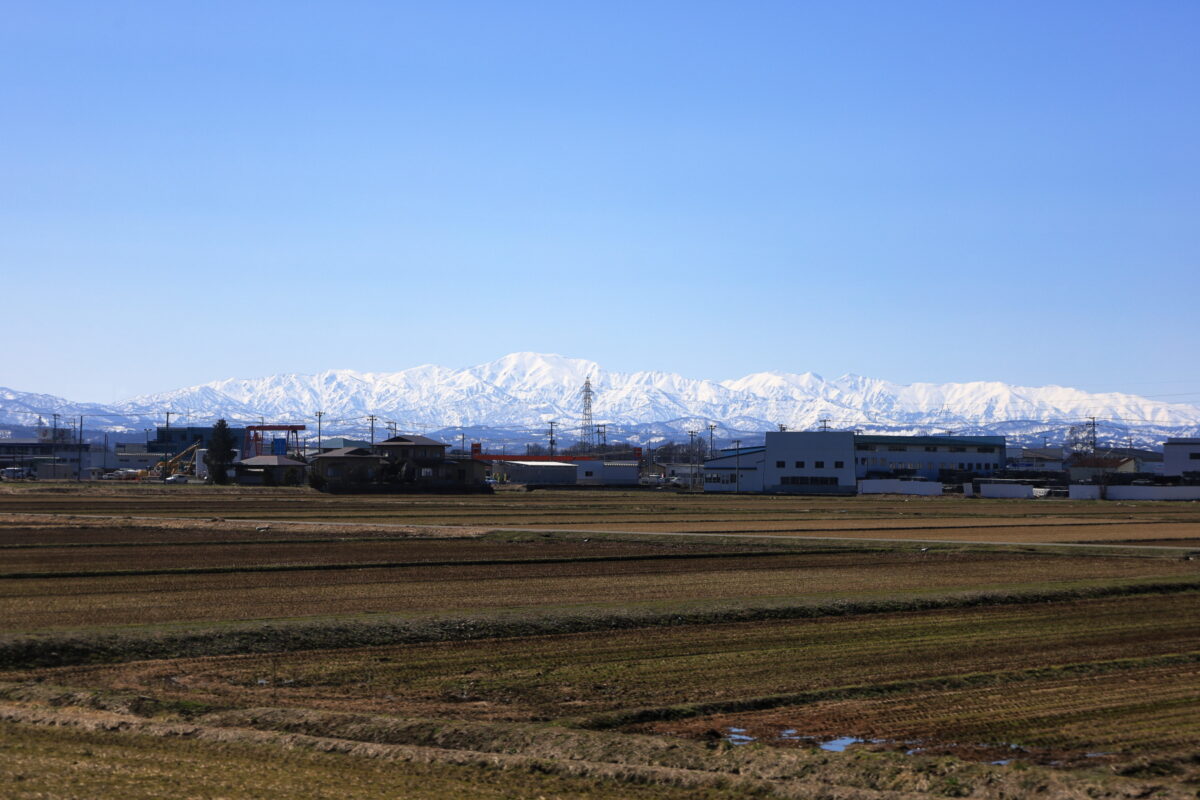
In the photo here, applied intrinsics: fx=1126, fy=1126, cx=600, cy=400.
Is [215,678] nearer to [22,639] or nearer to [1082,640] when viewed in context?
[22,639]

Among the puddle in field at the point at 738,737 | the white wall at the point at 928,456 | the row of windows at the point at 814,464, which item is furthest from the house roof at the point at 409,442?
the puddle in field at the point at 738,737

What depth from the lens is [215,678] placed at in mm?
17547

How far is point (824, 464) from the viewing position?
118062 mm

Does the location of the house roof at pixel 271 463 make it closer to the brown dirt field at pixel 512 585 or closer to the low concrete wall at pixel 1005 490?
the low concrete wall at pixel 1005 490

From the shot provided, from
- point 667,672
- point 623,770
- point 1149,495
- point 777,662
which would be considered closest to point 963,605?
point 777,662

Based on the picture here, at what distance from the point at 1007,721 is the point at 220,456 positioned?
11756 cm

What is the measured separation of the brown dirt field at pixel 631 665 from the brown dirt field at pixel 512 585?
3951mm

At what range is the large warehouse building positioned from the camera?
117438 mm

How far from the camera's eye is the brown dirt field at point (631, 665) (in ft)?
53.5

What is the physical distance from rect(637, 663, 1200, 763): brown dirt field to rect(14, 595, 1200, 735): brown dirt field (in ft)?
1.82

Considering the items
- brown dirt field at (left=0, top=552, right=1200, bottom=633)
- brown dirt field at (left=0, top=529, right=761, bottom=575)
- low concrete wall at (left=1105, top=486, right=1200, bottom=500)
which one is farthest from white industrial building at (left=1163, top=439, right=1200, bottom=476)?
brown dirt field at (left=0, top=529, right=761, bottom=575)

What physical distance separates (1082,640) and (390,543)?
27213mm

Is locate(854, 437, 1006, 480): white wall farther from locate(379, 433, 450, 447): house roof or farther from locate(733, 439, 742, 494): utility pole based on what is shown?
locate(379, 433, 450, 447): house roof

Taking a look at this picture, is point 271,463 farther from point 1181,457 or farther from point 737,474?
point 1181,457
